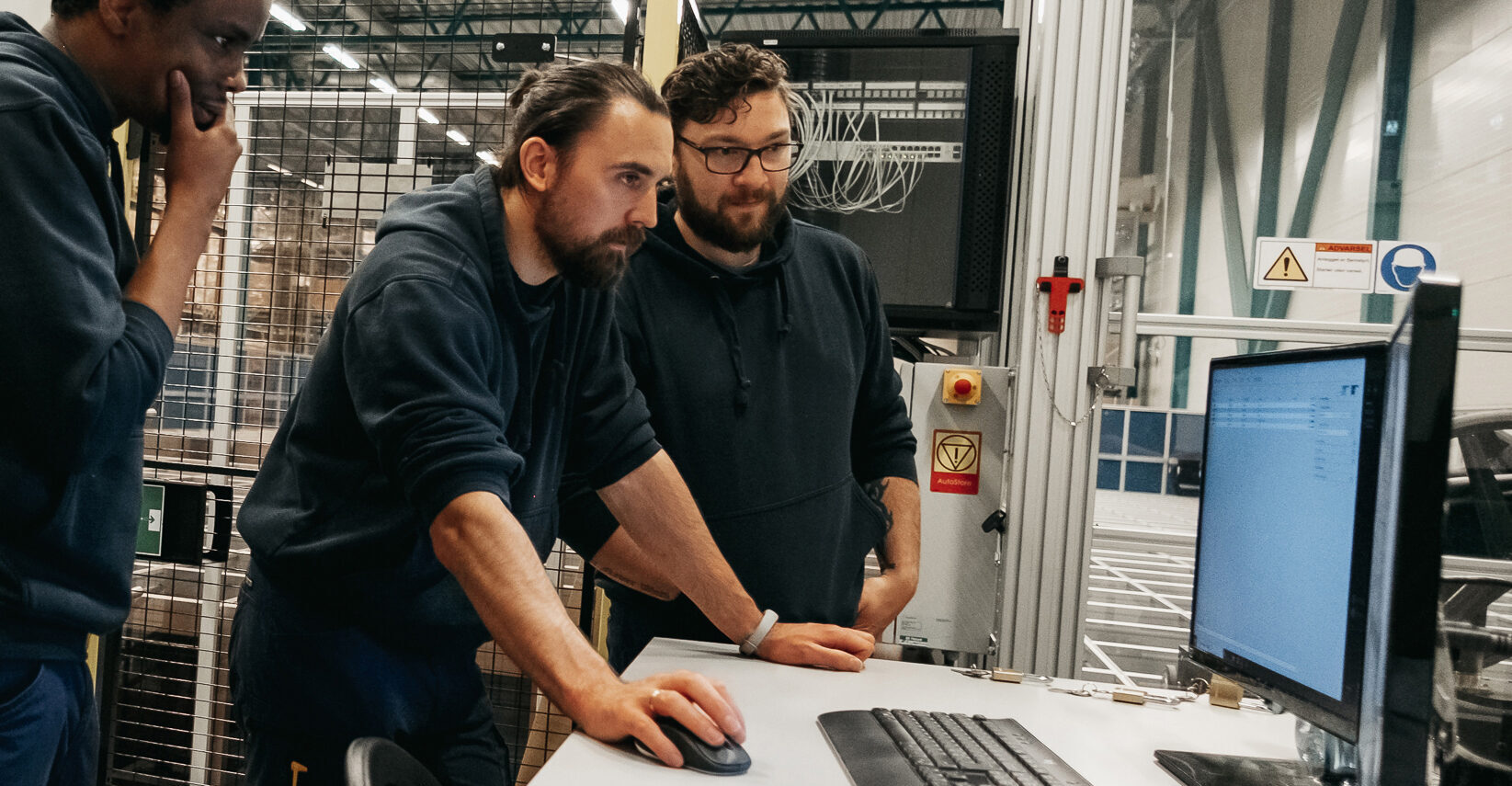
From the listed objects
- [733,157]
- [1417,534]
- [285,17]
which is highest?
[285,17]

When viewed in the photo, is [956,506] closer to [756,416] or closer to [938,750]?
[756,416]

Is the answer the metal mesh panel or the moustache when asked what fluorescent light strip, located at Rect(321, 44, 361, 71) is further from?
the moustache

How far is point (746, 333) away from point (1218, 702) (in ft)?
2.73

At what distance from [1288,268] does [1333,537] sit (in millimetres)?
1726

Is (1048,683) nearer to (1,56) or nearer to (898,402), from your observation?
(898,402)

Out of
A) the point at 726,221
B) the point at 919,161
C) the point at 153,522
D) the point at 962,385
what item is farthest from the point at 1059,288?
the point at 153,522

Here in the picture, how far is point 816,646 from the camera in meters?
1.23

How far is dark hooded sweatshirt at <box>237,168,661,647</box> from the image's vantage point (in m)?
→ 0.98

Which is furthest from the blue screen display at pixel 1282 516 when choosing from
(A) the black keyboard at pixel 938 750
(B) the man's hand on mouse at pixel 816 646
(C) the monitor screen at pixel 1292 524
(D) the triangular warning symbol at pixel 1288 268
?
(D) the triangular warning symbol at pixel 1288 268

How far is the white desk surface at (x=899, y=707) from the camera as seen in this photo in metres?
0.82

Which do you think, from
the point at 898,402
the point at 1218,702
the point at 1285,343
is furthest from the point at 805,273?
the point at 1285,343

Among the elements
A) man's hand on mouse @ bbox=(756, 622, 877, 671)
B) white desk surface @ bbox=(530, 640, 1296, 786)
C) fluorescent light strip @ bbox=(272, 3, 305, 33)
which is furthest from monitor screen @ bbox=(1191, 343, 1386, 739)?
fluorescent light strip @ bbox=(272, 3, 305, 33)

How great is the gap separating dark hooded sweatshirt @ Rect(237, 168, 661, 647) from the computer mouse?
32 centimetres

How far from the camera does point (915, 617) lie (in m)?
2.18
